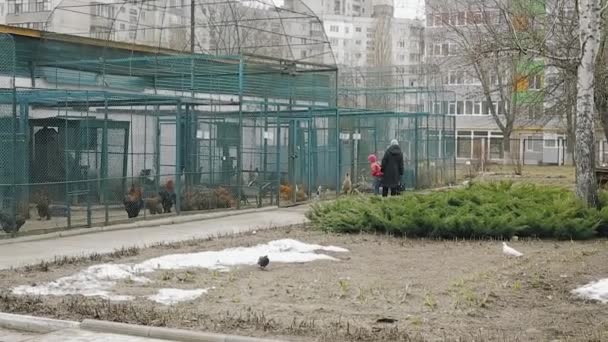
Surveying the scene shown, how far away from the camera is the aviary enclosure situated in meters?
19.8

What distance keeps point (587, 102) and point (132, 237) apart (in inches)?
380

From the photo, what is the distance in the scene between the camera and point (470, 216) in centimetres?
1634

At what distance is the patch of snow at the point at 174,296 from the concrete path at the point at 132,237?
11.3ft

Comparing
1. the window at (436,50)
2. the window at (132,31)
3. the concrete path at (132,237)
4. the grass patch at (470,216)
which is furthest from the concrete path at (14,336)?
the window at (436,50)

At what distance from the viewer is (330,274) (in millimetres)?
12180

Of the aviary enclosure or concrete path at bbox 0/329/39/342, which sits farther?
the aviary enclosure

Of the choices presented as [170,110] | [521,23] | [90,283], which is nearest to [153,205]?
[170,110]

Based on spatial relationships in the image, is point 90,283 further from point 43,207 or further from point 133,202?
point 133,202

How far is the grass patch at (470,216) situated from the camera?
16312mm

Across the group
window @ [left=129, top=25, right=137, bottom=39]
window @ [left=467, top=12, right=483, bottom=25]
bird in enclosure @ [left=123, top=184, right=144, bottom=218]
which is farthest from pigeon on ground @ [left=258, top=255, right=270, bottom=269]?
window @ [left=129, top=25, right=137, bottom=39]

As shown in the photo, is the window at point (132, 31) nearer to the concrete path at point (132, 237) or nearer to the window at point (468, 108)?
the concrete path at point (132, 237)

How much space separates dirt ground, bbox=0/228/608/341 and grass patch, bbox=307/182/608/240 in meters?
1.48

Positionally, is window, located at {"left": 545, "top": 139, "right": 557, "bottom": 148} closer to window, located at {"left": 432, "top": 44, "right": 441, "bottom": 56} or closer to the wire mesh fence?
window, located at {"left": 432, "top": 44, "right": 441, "bottom": 56}

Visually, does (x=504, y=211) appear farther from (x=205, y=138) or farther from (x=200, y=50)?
(x=200, y=50)
